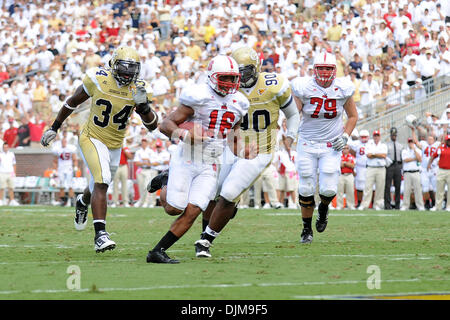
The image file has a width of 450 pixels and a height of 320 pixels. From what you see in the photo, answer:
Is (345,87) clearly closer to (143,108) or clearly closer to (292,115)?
(292,115)

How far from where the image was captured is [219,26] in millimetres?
25953

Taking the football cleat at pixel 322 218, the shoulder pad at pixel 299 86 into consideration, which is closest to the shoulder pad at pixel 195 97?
the shoulder pad at pixel 299 86

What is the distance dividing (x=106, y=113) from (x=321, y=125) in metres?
2.55

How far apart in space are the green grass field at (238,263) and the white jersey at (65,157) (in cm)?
809

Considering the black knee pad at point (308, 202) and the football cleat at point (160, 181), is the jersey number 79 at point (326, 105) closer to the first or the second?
the black knee pad at point (308, 202)

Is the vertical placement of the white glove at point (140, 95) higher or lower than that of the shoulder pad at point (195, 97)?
higher

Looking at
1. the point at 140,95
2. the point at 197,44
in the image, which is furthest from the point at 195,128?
the point at 197,44

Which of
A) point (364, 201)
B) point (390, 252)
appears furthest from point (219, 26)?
point (390, 252)

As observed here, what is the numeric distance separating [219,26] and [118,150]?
53.6 feet

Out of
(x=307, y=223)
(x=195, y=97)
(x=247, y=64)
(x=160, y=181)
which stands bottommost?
(x=307, y=223)

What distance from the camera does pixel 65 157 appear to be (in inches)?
869

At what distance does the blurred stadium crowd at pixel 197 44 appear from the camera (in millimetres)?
22031

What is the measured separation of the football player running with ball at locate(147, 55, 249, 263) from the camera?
26.7 feet

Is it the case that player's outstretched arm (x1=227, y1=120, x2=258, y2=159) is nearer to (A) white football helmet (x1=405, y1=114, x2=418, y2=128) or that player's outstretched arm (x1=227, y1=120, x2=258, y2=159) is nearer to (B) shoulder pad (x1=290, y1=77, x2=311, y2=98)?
(B) shoulder pad (x1=290, y1=77, x2=311, y2=98)
